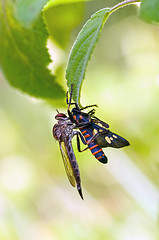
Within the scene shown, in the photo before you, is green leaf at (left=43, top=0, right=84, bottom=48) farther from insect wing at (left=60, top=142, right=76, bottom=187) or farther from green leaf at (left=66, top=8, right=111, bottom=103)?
green leaf at (left=66, top=8, right=111, bottom=103)

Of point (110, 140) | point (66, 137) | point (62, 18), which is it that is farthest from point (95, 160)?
point (110, 140)

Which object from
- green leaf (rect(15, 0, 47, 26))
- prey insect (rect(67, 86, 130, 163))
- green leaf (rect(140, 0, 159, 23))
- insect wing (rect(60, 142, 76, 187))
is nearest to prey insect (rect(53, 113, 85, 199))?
insect wing (rect(60, 142, 76, 187))

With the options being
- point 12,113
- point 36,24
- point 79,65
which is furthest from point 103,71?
point 79,65

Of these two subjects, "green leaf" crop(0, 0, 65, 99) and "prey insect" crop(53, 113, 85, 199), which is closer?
"green leaf" crop(0, 0, 65, 99)

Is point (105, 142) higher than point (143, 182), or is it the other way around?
point (143, 182)

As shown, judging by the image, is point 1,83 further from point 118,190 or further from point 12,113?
point 118,190
